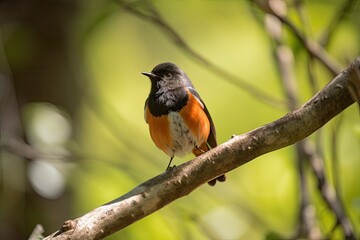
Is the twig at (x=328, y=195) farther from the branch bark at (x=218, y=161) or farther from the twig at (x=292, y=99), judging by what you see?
the branch bark at (x=218, y=161)

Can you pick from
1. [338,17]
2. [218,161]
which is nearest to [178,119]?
[218,161]

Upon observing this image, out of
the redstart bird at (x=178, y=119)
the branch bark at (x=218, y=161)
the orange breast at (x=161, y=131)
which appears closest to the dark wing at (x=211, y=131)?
the redstart bird at (x=178, y=119)

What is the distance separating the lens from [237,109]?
6273 millimetres

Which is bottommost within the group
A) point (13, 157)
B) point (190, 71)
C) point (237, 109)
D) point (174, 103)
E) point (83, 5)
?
point (174, 103)

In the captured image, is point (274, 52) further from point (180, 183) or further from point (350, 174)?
point (180, 183)

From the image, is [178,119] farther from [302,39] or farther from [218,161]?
[218,161]

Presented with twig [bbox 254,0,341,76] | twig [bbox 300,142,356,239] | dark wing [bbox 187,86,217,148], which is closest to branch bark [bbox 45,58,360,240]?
twig [bbox 254,0,341,76]

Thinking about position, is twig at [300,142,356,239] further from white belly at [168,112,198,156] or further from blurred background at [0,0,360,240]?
white belly at [168,112,198,156]

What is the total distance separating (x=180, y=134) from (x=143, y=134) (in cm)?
343

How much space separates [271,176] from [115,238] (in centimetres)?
176

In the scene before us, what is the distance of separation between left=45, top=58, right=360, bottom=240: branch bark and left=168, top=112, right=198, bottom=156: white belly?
27.3 inches

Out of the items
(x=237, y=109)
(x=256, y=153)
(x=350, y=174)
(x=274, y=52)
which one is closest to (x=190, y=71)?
(x=237, y=109)

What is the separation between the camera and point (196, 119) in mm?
3205

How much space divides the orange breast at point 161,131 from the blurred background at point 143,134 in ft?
1.37
